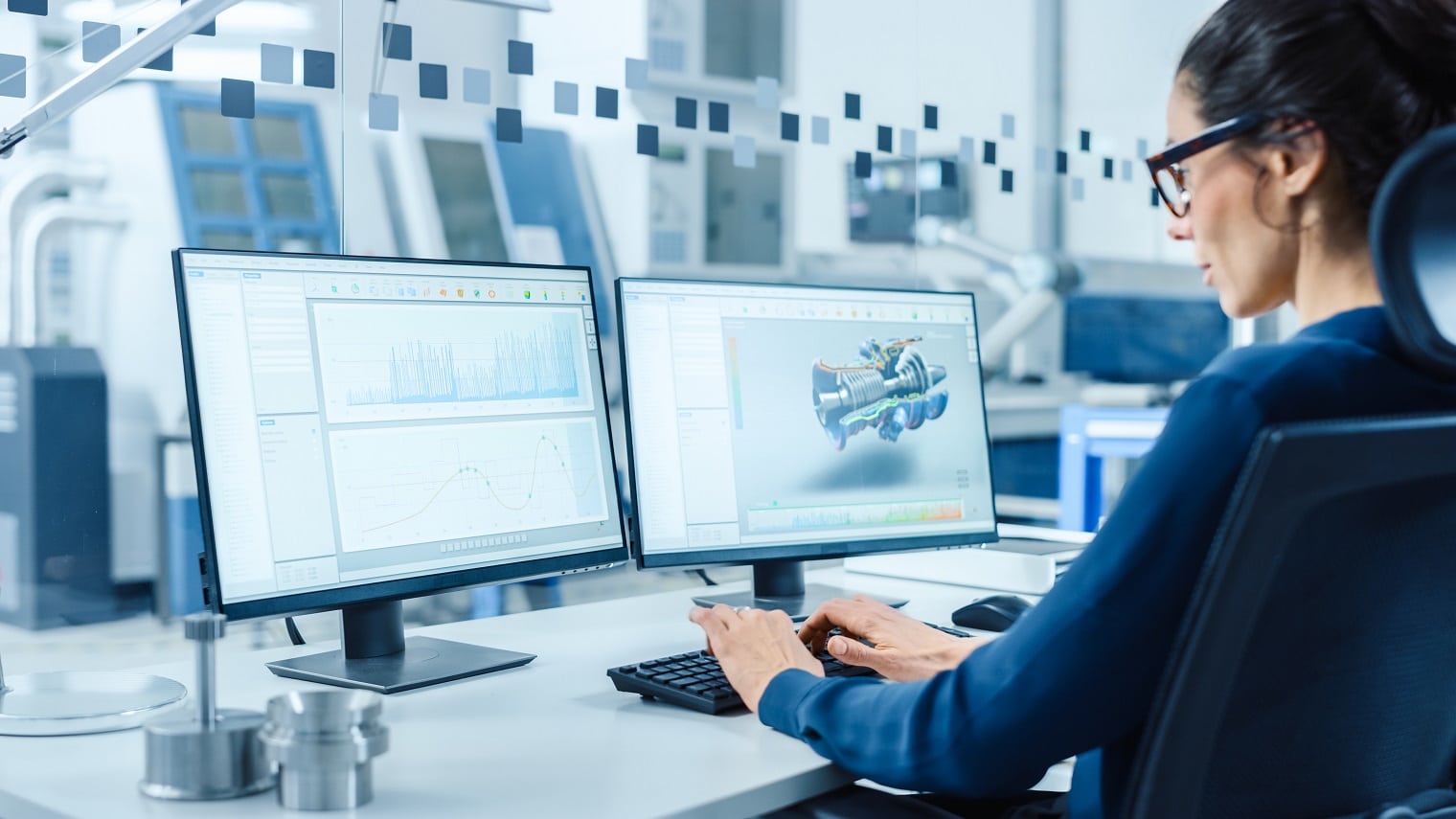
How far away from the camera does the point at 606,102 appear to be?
1889 millimetres

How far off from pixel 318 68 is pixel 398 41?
0.51 feet

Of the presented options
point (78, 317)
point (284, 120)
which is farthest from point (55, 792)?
point (284, 120)

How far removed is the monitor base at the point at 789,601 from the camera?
154 cm

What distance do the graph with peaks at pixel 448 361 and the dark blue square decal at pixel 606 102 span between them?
61 centimetres

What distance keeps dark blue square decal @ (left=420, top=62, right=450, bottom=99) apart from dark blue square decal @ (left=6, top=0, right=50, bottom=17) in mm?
447

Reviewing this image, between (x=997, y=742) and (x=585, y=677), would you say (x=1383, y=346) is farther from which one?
(x=585, y=677)

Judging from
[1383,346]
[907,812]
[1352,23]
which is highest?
[1352,23]

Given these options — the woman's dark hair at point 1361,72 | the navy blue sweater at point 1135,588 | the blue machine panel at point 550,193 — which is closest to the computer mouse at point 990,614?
the navy blue sweater at point 1135,588

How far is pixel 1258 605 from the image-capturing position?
2.39ft

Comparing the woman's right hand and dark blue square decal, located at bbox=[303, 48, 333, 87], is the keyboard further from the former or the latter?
dark blue square decal, located at bbox=[303, 48, 333, 87]

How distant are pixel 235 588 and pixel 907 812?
55 cm

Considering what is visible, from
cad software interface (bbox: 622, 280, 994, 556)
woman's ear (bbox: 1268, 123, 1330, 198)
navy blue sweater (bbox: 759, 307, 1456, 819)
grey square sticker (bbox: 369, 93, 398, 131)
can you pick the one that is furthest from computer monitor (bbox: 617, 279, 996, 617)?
woman's ear (bbox: 1268, 123, 1330, 198)

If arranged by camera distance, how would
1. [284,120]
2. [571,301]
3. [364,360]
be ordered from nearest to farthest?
1. [364,360]
2. [571,301]
3. [284,120]

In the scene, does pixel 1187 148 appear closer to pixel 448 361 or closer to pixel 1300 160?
pixel 1300 160
